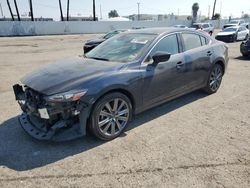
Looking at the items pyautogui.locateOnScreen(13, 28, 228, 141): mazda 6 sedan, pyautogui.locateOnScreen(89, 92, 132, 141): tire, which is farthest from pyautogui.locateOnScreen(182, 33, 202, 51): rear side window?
pyautogui.locateOnScreen(89, 92, 132, 141): tire

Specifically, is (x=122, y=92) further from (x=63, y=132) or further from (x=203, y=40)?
(x=203, y=40)

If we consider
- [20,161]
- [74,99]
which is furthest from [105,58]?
[20,161]

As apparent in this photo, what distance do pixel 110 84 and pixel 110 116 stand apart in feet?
1.72

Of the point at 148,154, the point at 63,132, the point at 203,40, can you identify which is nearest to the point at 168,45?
the point at 203,40

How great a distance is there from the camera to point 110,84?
3.61m

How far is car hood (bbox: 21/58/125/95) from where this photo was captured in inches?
135

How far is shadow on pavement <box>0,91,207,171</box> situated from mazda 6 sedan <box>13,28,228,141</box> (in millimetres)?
231

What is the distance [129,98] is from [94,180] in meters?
1.53

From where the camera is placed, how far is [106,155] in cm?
344

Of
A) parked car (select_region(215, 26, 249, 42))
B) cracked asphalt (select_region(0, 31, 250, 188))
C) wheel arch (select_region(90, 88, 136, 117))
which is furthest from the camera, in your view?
parked car (select_region(215, 26, 249, 42))

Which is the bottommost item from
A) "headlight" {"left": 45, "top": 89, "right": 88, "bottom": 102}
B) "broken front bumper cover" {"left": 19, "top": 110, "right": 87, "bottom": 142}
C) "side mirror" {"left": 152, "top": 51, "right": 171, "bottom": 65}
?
"broken front bumper cover" {"left": 19, "top": 110, "right": 87, "bottom": 142}

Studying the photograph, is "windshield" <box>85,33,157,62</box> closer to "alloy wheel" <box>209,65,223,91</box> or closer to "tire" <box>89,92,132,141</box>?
"tire" <box>89,92,132,141</box>

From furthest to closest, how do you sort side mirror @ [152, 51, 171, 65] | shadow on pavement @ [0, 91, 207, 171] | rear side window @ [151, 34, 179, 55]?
rear side window @ [151, 34, 179, 55] < side mirror @ [152, 51, 171, 65] < shadow on pavement @ [0, 91, 207, 171]

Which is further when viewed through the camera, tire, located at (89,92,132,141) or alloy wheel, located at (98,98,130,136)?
alloy wheel, located at (98,98,130,136)
